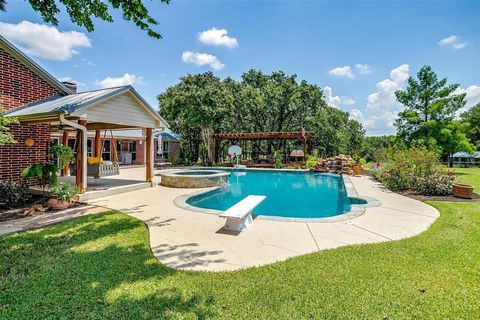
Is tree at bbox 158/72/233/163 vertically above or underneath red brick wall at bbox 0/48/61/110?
above

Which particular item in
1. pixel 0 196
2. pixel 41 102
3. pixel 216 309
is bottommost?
pixel 216 309

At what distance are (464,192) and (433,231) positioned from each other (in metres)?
5.33

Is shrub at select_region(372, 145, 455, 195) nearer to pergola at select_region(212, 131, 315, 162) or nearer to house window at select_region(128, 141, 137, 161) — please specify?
pergola at select_region(212, 131, 315, 162)

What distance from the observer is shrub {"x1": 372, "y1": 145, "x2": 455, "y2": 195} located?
32.9 feet

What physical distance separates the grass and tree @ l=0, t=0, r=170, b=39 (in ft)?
14.3

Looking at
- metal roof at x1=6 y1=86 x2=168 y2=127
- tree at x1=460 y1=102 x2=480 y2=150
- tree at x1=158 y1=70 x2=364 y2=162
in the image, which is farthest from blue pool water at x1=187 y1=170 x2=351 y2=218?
tree at x1=460 y1=102 x2=480 y2=150

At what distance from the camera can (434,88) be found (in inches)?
820

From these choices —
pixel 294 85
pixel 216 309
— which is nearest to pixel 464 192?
pixel 216 309

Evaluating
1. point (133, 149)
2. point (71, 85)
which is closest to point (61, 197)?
point (71, 85)

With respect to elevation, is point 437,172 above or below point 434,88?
below

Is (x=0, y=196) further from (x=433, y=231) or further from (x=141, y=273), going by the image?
(x=433, y=231)

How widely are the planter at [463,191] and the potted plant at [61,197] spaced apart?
13.1 metres

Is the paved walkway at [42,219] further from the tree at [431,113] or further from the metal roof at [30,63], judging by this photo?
the tree at [431,113]

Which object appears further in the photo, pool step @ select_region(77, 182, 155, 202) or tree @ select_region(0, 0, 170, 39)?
pool step @ select_region(77, 182, 155, 202)
